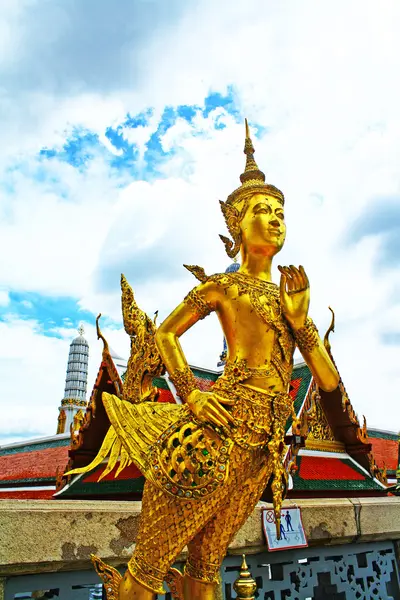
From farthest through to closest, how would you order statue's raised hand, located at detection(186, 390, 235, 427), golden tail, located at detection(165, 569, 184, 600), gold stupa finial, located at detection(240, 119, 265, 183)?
gold stupa finial, located at detection(240, 119, 265, 183) < golden tail, located at detection(165, 569, 184, 600) < statue's raised hand, located at detection(186, 390, 235, 427)

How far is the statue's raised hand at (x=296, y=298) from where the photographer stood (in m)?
2.41

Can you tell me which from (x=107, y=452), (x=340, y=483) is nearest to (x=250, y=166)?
(x=107, y=452)

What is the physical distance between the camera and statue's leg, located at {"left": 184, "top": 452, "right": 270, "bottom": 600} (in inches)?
86.0

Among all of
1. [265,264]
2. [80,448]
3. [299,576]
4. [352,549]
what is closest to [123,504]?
[299,576]

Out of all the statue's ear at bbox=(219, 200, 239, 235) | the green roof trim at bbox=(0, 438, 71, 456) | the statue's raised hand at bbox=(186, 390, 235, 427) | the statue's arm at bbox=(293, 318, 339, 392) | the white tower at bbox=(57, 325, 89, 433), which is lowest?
the statue's raised hand at bbox=(186, 390, 235, 427)

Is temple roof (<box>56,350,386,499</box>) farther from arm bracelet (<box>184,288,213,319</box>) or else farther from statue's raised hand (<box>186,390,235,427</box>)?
statue's raised hand (<box>186,390,235,427</box>)

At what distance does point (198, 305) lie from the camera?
251 cm

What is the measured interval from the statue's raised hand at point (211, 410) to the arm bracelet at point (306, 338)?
1.81ft

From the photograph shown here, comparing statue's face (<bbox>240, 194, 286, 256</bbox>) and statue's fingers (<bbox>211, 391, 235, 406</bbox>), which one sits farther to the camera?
statue's face (<bbox>240, 194, 286, 256</bbox>)

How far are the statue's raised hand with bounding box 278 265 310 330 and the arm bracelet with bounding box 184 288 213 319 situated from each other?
43 centimetres

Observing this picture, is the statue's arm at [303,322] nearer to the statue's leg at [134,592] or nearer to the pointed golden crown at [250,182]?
the pointed golden crown at [250,182]

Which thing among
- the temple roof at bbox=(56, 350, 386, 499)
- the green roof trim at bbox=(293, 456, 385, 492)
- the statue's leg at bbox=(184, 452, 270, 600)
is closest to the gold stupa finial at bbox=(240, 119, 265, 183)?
the statue's leg at bbox=(184, 452, 270, 600)

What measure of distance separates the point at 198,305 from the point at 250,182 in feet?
3.07

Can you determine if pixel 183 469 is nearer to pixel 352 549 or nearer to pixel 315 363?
pixel 315 363
